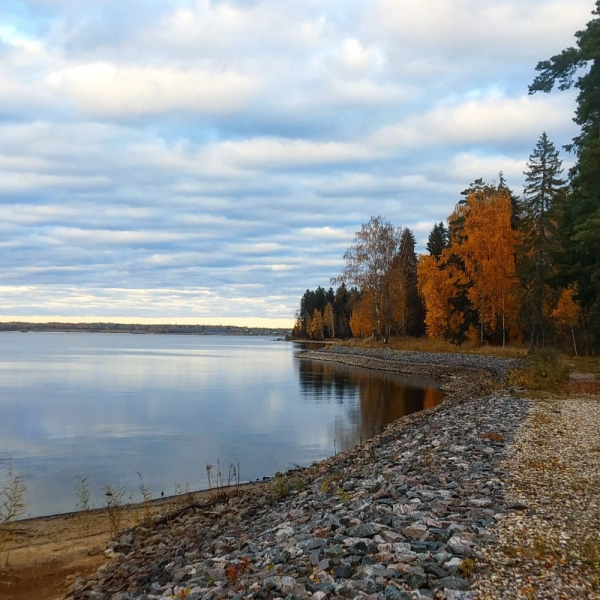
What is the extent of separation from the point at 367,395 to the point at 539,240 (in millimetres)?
15618

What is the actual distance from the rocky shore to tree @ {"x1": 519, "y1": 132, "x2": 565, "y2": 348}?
1021 inches

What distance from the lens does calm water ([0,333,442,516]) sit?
572 inches

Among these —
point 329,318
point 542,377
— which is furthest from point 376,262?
point 329,318

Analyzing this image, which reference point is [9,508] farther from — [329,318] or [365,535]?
[329,318]

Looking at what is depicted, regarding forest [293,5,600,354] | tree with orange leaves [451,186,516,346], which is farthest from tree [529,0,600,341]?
tree with orange leaves [451,186,516,346]

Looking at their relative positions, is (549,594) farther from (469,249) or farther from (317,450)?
(469,249)

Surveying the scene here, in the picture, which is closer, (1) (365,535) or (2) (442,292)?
(1) (365,535)

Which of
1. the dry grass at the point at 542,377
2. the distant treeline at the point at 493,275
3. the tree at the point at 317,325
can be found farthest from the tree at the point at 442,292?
the tree at the point at 317,325

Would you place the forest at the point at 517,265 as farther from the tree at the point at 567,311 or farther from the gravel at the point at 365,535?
the gravel at the point at 365,535

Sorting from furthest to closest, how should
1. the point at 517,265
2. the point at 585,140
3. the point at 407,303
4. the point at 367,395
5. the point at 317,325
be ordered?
the point at 317,325 < the point at 407,303 < the point at 517,265 < the point at 367,395 < the point at 585,140

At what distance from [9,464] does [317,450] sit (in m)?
8.74

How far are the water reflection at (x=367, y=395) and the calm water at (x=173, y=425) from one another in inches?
2.4

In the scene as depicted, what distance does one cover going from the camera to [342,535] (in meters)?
6.15

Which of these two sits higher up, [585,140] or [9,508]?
[585,140]
